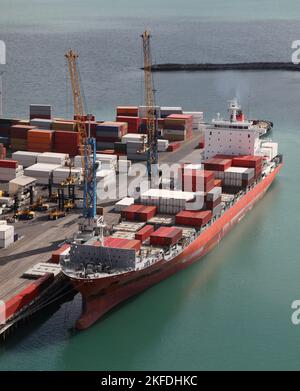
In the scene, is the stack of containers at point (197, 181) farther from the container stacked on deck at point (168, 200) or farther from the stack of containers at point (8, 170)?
the stack of containers at point (8, 170)

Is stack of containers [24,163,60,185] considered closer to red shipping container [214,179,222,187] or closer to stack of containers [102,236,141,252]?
red shipping container [214,179,222,187]

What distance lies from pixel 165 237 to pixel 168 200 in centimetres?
512

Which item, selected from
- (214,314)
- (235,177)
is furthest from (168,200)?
(214,314)

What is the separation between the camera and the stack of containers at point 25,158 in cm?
5554

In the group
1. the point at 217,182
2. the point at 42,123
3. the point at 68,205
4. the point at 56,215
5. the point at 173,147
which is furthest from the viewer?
the point at 42,123

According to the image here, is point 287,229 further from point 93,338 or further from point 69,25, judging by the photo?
point 69,25

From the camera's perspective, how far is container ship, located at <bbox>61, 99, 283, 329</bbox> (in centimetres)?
3416

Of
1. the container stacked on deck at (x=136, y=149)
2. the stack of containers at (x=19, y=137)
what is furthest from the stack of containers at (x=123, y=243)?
the stack of containers at (x=19, y=137)

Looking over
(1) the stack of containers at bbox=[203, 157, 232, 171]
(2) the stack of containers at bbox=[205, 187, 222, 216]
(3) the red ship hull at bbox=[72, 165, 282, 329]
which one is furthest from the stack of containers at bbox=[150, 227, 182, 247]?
(1) the stack of containers at bbox=[203, 157, 232, 171]

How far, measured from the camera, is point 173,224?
41344 mm

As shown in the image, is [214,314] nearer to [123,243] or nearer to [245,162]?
[123,243]

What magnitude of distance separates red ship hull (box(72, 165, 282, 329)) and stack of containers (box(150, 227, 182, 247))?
0.84 m

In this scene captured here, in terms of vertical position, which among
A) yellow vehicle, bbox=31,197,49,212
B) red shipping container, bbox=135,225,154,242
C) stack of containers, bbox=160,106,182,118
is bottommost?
red shipping container, bbox=135,225,154,242
